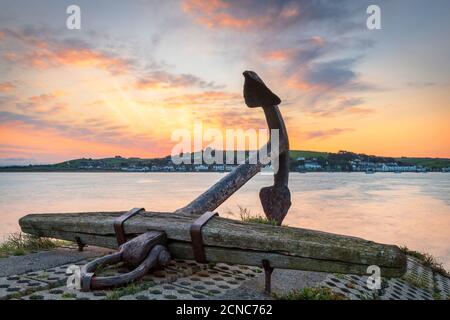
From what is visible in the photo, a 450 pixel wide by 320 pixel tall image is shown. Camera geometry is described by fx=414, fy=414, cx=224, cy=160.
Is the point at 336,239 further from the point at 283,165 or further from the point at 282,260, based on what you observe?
the point at 283,165

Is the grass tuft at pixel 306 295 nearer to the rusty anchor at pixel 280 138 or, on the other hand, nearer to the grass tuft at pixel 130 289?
the grass tuft at pixel 130 289

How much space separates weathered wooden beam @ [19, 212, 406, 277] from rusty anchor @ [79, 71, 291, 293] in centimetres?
10

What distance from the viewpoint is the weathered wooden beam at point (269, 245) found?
132 inches

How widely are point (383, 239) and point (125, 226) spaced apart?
8.52 metres

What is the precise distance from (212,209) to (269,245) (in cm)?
177

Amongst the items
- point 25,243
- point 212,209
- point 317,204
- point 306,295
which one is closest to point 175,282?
point 306,295

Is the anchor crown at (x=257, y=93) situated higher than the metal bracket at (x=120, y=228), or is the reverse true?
the anchor crown at (x=257, y=93)

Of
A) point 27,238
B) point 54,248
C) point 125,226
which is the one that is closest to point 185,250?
point 125,226

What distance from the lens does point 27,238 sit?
550cm

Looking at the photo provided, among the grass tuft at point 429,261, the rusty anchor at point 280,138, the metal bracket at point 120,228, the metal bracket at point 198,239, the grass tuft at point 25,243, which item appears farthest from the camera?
the grass tuft at point 429,261

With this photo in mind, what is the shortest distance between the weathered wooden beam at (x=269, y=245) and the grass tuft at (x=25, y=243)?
1111mm

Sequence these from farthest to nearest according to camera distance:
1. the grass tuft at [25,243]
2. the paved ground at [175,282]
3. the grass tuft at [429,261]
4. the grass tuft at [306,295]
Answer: the grass tuft at [429,261] < the grass tuft at [25,243] < the grass tuft at [306,295] < the paved ground at [175,282]

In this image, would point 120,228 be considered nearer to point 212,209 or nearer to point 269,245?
point 212,209

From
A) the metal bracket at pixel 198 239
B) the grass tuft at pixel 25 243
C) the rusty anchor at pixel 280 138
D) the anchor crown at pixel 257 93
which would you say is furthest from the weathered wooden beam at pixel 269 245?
the anchor crown at pixel 257 93
